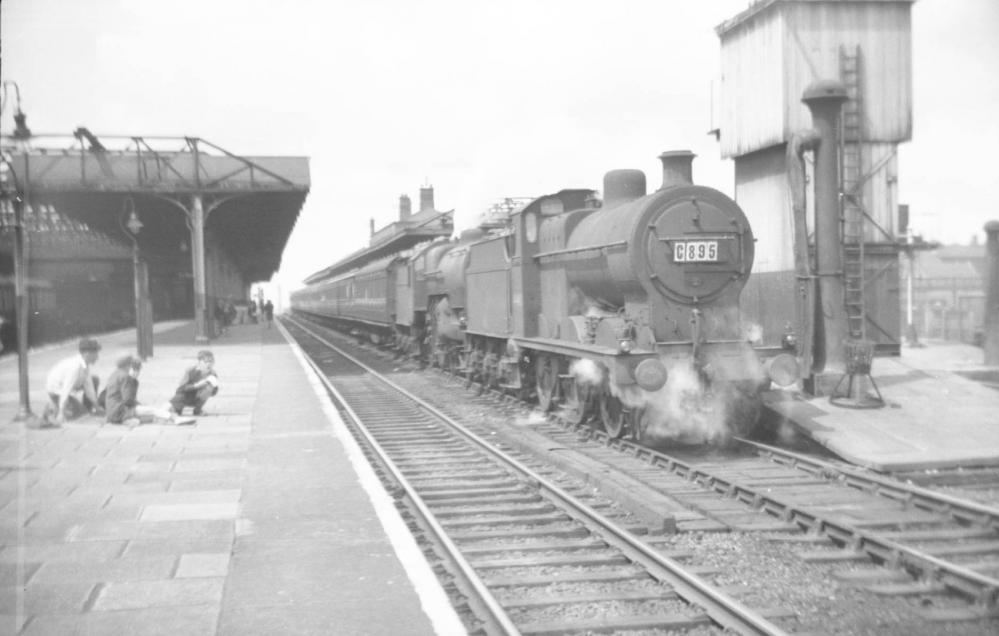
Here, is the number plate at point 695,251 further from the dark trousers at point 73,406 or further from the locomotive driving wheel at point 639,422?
the dark trousers at point 73,406

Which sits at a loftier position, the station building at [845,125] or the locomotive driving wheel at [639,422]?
the station building at [845,125]

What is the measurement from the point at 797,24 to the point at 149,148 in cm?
1836

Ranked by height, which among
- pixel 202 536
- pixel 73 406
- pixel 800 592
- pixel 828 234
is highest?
pixel 828 234

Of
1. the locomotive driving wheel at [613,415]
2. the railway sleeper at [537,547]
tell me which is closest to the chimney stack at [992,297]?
the locomotive driving wheel at [613,415]

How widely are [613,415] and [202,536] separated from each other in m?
5.25

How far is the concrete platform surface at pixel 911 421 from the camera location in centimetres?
848

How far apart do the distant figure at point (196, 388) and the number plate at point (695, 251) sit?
246 inches

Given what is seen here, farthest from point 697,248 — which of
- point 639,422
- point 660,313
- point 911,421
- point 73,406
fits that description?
point 73,406

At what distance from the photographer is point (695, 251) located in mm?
9633

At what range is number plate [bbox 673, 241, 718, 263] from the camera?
9531 millimetres

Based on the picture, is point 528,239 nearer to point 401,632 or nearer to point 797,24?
point 797,24

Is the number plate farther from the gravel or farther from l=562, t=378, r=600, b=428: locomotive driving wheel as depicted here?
the gravel

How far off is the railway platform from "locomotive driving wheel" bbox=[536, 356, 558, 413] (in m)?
2.80

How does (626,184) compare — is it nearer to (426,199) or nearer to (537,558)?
(537,558)
